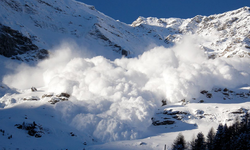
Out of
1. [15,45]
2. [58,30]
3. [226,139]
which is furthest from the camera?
[58,30]

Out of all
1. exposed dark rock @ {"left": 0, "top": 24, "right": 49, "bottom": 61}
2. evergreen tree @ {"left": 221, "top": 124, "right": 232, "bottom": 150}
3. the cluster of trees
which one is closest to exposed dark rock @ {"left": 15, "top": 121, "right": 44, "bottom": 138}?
the cluster of trees

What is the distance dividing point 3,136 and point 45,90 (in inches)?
1864

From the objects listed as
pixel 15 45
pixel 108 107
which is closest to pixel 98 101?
pixel 108 107

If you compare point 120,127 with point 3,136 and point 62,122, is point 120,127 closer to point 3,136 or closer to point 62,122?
point 62,122

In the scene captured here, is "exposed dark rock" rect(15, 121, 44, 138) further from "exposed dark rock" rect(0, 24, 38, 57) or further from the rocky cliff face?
the rocky cliff face

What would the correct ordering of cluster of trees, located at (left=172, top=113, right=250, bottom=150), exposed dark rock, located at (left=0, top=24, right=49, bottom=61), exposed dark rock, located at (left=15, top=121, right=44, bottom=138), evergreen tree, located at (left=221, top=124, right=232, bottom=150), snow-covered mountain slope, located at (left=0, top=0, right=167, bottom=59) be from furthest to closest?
snow-covered mountain slope, located at (left=0, top=0, right=167, bottom=59) → exposed dark rock, located at (left=0, top=24, right=49, bottom=61) → exposed dark rock, located at (left=15, top=121, right=44, bottom=138) → evergreen tree, located at (left=221, top=124, right=232, bottom=150) → cluster of trees, located at (left=172, top=113, right=250, bottom=150)

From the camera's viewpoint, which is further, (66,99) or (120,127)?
(66,99)

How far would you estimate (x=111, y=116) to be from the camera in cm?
6644

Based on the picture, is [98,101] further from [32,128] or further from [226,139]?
[226,139]

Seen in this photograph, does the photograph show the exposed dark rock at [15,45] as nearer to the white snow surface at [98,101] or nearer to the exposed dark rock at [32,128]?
the white snow surface at [98,101]

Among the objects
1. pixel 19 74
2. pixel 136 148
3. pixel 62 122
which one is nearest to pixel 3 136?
pixel 62 122

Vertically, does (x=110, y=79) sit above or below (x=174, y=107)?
above

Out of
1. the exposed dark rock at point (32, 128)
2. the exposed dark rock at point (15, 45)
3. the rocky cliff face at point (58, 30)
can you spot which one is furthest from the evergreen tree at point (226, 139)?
the rocky cliff face at point (58, 30)

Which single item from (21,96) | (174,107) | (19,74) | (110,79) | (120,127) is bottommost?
(120,127)
